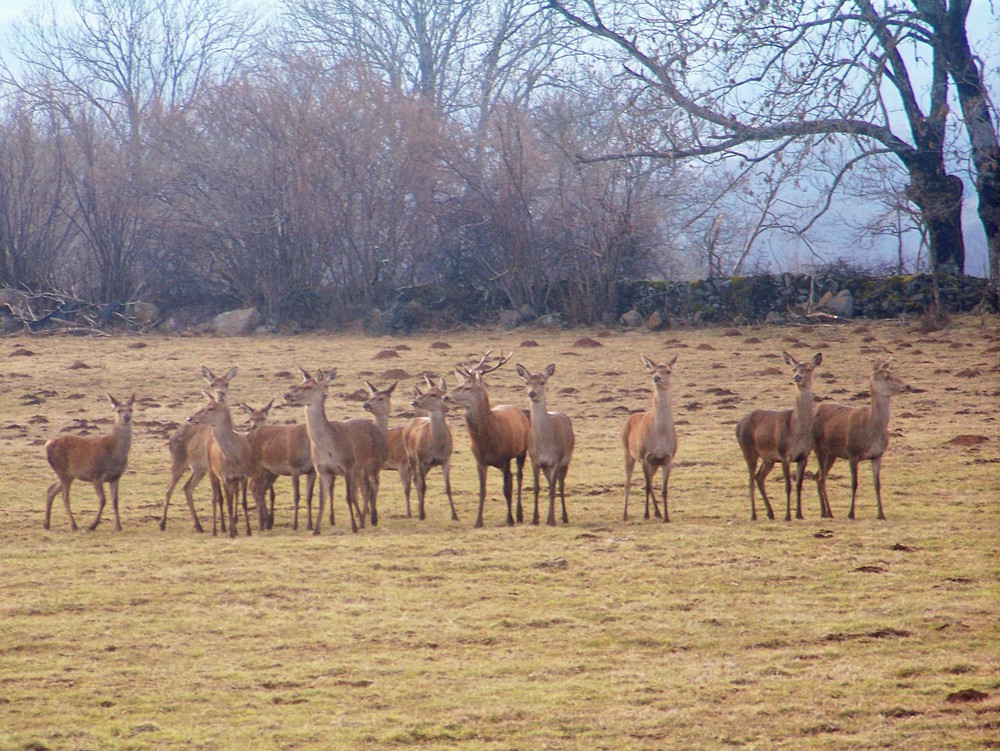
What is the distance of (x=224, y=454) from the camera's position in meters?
10.8

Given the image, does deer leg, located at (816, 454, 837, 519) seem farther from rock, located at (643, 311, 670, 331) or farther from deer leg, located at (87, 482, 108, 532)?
rock, located at (643, 311, 670, 331)

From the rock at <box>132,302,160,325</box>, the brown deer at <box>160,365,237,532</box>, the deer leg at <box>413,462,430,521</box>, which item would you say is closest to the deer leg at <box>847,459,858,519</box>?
the deer leg at <box>413,462,430,521</box>

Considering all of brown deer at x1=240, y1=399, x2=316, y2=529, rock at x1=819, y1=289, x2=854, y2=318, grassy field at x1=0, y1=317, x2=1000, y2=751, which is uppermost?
rock at x1=819, y1=289, x2=854, y2=318

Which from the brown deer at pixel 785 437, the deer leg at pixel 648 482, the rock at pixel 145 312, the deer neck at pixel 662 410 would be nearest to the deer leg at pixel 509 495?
the deer leg at pixel 648 482

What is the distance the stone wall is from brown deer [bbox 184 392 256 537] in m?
15.6

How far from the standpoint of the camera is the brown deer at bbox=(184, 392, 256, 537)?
10812 mm

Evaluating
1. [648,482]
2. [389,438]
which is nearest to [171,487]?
[389,438]

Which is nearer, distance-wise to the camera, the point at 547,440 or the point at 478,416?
the point at 547,440

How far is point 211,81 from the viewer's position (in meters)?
33.7

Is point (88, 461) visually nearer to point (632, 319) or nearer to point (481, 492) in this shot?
point (481, 492)

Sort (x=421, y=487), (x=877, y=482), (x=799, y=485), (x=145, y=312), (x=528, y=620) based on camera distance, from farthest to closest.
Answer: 1. (x=145, y=312)
2. (x=421, y=487)
3. (x=799, y=485)
4. (x=877, y=482)
5. (x=528, y=620)

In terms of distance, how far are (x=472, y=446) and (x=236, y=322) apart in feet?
57.7

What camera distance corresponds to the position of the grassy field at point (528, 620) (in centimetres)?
580

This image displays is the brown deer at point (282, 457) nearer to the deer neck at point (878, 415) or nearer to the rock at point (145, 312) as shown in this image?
the deer neck at point (878, 415)
